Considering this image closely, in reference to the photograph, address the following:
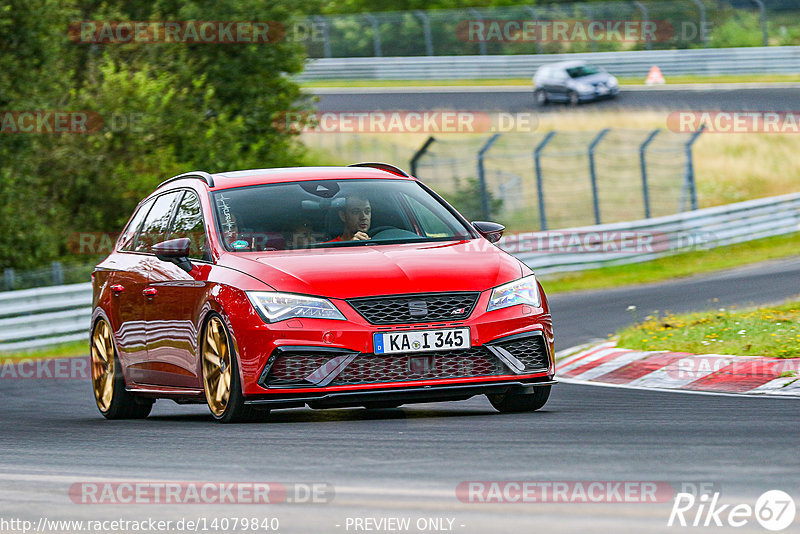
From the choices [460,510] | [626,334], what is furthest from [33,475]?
[626,334]

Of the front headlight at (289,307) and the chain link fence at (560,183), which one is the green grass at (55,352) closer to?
the chain link fence at (560,183)

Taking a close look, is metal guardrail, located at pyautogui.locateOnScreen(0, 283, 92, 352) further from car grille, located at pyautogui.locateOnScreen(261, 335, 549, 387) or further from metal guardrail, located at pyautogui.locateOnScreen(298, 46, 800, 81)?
metal guardrail, located at pyautogui.locateOnScreen(298, 46, 800, 81)

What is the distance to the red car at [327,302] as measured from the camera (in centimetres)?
818

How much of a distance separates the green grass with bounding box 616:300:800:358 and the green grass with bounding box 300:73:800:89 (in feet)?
101

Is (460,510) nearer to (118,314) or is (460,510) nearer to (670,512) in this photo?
(670,512)

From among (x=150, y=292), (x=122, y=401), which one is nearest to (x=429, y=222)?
(x=150, y=292)

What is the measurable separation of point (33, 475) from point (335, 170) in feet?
11.9

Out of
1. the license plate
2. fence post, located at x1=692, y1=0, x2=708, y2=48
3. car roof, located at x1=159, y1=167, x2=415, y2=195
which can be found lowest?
fence post, located at x1=692, y1=0, x2=708, y2=48

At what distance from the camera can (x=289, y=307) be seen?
27.0 feet

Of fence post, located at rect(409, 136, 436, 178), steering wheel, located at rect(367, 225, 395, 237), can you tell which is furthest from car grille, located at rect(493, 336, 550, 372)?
fence post, located at rect(409, 136, 436, 178)

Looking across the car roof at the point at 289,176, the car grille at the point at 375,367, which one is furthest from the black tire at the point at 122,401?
the car grille at the point at 375,367

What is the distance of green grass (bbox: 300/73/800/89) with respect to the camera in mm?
43969

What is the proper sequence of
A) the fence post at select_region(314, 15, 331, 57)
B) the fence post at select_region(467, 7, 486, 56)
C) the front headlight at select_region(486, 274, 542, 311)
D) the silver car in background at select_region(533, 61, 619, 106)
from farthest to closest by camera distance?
the fence post at select_region(314, 15, 331, 57)
the fence post at select_region(467, 7, 486, 56)
the silver car in background at select_region(533, 61, 619, 106)
the front headlight at select_region(486, 274, 542, 311)

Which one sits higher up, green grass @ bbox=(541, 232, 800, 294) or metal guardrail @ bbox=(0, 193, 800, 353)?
metal guardrail @ bbox=(0, 193, 800, 353)
